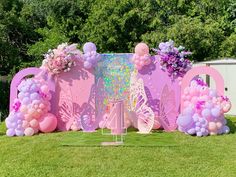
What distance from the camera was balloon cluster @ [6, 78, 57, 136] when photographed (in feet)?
30.3

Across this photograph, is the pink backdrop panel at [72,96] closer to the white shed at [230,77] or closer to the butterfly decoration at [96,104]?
the butterfly decoration at [96,104]

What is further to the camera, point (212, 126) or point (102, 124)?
point (102, 124)

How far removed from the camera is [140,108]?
950 cm

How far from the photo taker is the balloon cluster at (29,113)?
9.23 m

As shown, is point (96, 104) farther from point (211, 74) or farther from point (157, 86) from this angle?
point (211, 74)

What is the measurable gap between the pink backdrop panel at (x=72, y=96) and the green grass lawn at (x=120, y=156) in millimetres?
851

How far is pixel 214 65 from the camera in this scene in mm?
13453

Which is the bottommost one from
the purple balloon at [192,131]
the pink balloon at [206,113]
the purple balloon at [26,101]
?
the purple balloon at [192,131]

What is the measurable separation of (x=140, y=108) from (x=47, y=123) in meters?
2.22

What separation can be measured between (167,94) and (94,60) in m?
1.98

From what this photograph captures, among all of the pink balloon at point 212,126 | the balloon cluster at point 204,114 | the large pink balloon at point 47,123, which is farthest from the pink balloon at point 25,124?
the pink balloon at point 212,126

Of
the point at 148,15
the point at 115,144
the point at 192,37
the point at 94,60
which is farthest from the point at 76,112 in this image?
the point at 148,15

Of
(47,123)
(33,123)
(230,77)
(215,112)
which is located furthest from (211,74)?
(33,123)

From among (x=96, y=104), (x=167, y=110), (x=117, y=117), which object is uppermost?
(x=96, y=104)
